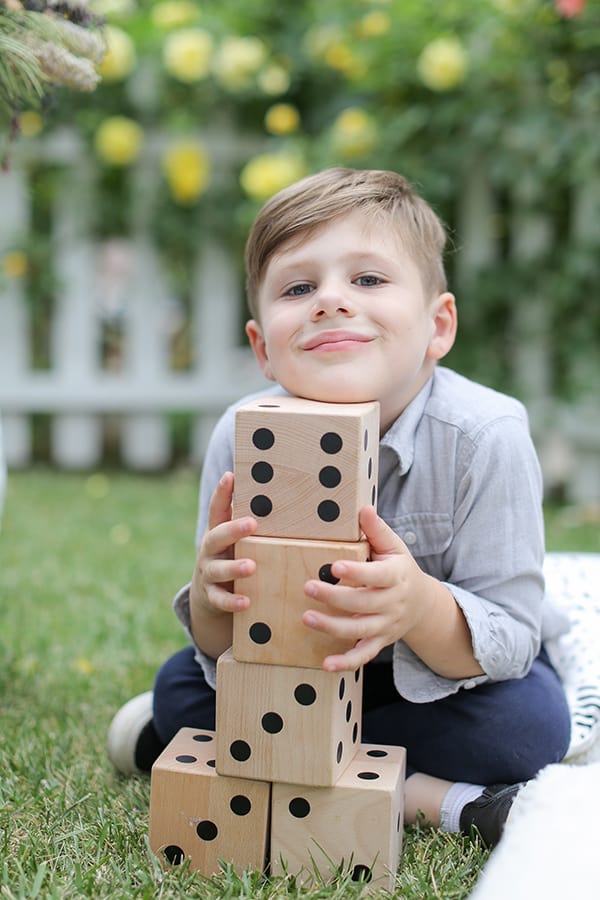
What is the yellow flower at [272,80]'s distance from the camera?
4.06m

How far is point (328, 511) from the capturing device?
4.07ft

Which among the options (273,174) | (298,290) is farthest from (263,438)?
(273,174)

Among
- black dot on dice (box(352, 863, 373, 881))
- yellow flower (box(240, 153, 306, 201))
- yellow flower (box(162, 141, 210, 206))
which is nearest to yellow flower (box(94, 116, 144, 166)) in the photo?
yellow flower (box(162, 141, 210, 206))

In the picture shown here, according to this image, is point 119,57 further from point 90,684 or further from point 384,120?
point 90,684

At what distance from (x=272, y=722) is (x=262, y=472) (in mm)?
298

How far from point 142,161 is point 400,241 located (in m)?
3.02

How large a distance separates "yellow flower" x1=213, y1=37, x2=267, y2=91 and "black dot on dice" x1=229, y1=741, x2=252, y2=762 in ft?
10.6

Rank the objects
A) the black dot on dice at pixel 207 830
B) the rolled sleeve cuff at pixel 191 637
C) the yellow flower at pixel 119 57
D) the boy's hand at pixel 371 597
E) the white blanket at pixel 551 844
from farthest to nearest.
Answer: the yellow flower at pixel 119 57, the rolled sleeve cuff at pixel 191 637, the black dot on dice at pixel 207 830, the boy's hand at pixel 371 597, the white blanket at pixel 551 844

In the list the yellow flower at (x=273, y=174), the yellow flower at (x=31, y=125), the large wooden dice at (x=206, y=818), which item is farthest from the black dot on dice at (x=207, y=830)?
the yellow flower at (x=31, y=125)

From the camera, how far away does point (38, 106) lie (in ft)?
5.26

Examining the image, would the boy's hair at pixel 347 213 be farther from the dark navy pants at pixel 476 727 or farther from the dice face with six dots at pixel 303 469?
the dark navy pants at pixel 476 727

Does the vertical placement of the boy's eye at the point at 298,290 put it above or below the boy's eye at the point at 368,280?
below

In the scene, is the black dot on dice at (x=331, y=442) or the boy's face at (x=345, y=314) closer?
the black dot on dice at (x=331, y=442)

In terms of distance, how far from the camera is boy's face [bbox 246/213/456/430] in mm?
1373
